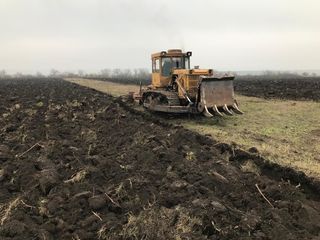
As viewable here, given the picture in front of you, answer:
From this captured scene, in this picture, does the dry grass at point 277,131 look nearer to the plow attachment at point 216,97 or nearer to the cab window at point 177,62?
the plow attachment at point 216,97

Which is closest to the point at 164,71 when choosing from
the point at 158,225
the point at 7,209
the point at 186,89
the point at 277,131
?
the point at 186,89

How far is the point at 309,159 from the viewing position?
10227mm

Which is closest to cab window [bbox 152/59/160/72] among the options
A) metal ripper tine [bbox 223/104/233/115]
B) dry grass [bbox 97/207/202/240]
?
metal ripper tine [bbox 223/104/233/115]

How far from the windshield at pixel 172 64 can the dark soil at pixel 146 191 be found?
578 cm

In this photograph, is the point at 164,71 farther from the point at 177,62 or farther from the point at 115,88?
the point at 115,88

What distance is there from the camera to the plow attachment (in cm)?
1534

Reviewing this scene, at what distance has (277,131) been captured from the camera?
13891 mm

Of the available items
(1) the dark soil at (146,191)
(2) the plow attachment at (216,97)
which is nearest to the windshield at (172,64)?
(2) the plow attachment at (216,97)

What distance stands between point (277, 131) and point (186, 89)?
3656 millimetres

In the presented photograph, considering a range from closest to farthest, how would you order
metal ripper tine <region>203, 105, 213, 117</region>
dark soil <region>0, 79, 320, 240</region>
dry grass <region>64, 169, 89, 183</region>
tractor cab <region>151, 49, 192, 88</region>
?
dark soil <region>0, 79, 320, 240</region>, dry grass <region>64, 169, 89, 183</region>, metal ripper tine <region>203, 105, 213, 117</region>, tractor cab <region>151, 49, 192, 88</region>

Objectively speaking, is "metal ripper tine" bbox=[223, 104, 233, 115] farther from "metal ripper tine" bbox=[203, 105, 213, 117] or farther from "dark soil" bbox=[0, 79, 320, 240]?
"dark soil" bbox=[0, 79, 320, 240]

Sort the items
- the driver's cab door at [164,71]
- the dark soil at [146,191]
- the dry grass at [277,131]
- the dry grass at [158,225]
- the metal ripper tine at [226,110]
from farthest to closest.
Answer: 1. the driver's cab door at [164,71]
2. the metal ripper tine at [226,110]
3. the dry grass at [277,131]
4. the dark soil at [146,191]
5. the dry grass at [158,225]

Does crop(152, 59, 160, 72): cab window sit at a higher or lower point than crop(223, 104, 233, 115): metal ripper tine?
higher

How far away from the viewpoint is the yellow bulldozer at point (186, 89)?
15461 millimetres
